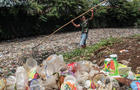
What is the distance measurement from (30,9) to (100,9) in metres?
11.2

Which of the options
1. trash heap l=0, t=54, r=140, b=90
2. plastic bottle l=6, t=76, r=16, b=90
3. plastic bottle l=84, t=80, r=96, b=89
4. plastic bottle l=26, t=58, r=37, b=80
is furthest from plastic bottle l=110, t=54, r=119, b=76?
plastic bottle l=6, t=76, r=16, b=90

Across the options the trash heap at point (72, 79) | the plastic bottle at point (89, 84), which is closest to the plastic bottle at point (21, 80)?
the trash heap at point (72, 79)

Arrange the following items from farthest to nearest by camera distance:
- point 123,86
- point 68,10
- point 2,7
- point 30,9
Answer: point 68,10
point 30,9
point 2,7
point 123,86

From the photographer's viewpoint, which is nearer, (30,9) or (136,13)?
(30,9)

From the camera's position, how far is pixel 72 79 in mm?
3121

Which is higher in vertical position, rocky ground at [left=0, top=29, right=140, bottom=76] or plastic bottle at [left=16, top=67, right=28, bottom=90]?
plastic bottle at [left=16, top=67, right=28, bottom=90]

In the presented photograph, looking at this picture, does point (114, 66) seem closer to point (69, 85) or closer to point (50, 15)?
point (69, 85)

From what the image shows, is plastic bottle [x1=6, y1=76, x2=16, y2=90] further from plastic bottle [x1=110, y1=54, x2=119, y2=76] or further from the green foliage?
the green foliage

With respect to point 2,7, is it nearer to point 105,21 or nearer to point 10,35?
point 10,35

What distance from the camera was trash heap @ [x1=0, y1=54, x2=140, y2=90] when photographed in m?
3.13

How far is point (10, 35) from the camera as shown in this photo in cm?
1464

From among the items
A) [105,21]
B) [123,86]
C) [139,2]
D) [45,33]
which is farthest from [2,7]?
[139,2]

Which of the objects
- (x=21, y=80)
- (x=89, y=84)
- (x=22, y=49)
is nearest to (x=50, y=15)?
(x=22, y=49)

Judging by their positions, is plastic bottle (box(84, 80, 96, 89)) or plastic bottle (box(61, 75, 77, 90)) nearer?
plastic bottle (box(61, 75, 77, 90))
